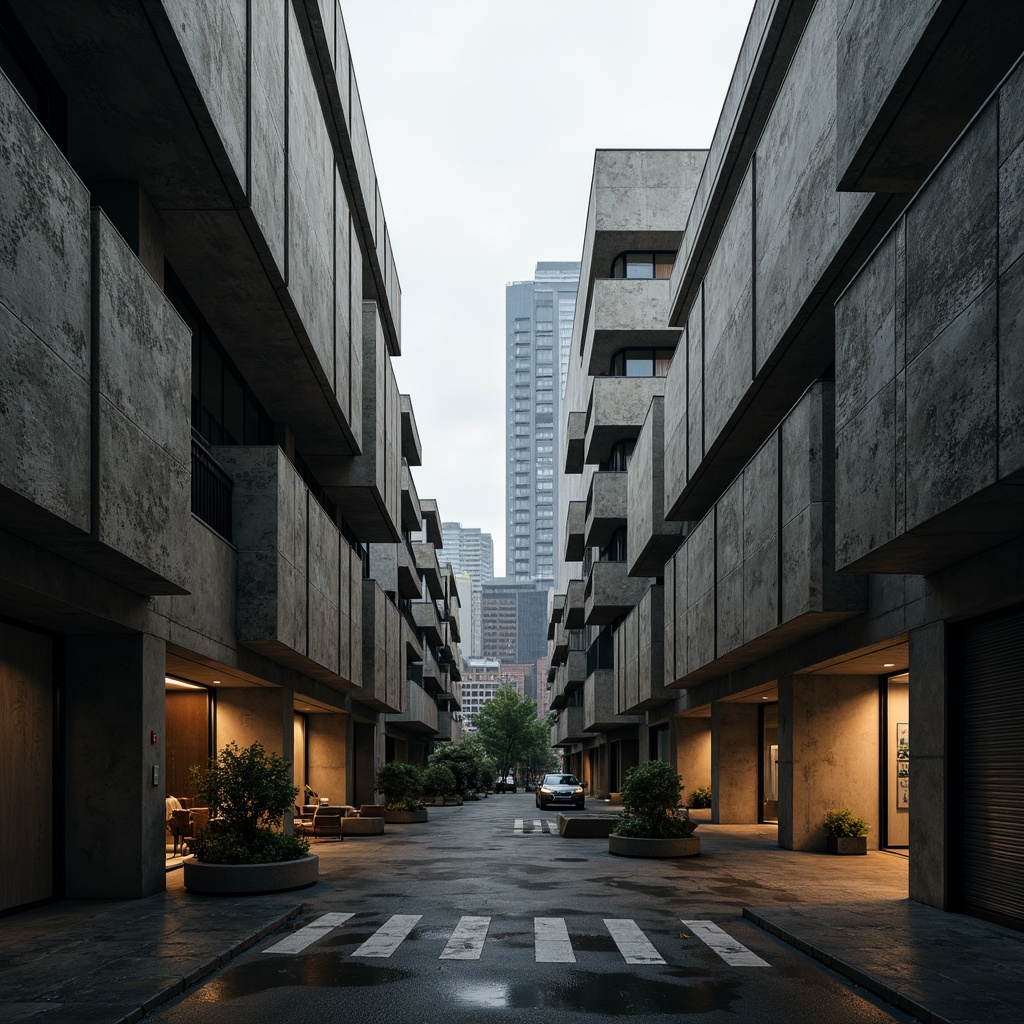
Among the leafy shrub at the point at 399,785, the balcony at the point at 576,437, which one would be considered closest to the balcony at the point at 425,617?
the balcony at the point at 576,437

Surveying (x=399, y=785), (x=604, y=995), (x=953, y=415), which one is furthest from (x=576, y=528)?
(x=604, y=995)

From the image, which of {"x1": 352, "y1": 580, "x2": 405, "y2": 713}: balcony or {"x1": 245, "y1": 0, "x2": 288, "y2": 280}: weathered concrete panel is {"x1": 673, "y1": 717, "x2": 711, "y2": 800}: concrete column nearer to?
{"x1": 352, "y1": 580, "x2": 405, "y2": 713}: balcony

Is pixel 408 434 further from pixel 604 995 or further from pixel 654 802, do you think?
pixel 604 995

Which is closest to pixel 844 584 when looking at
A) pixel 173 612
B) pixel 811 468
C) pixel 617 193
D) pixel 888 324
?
pixel 811 468

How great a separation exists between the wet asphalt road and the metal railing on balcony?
631 cm

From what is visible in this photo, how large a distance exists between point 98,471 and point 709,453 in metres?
17.3

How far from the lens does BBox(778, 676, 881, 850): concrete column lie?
23.7 metres

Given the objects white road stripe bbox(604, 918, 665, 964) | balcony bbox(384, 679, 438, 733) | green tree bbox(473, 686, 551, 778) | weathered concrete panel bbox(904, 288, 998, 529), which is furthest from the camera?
green tree bbox(473, 686, 551, 778)

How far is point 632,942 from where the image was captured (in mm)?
Answer: 12266

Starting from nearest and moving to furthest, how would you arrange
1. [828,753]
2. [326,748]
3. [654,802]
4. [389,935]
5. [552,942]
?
1. [552,942]
2. [389,935]
3. [654,802]
4. [828,753]
5. [326,748]

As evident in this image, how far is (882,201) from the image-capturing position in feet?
50.2

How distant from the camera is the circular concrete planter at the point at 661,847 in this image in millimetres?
22422

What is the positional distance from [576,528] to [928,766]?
4464 cm

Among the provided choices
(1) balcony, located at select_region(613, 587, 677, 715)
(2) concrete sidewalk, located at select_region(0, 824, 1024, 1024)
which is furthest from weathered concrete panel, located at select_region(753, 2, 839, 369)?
(1) balcony, located at select_region(613, 587, 677, 715)
